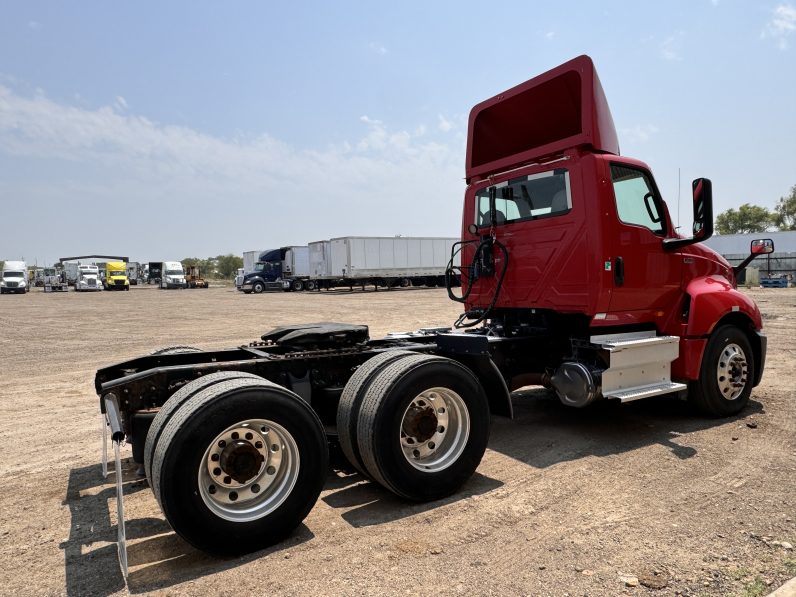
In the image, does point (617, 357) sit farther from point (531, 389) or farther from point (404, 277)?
point (404, 277)

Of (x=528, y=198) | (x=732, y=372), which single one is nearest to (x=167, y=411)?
(x=528, y=198)

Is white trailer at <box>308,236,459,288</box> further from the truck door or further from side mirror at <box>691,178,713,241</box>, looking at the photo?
side mirror at <box>691,178,713,241</box>

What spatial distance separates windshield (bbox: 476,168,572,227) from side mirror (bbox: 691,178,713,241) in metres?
1.30

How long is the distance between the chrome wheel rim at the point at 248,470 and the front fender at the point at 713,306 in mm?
4368

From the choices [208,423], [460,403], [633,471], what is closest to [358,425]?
[460,403]

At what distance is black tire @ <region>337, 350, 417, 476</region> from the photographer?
148 inches

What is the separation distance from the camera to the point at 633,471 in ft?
14.2

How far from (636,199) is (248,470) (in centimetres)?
439

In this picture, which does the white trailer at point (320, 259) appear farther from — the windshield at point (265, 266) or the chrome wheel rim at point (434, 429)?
the chrome wheel rim at point (434, 429)

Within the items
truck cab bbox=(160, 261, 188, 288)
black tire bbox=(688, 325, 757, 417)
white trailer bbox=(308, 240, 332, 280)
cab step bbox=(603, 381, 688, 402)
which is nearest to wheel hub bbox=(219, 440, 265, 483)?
cab step bbox=(603, 381, 688, 402)

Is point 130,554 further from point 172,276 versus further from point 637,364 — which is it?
point 172,276

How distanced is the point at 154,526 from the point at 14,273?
56.1 m

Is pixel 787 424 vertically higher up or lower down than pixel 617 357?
lower down

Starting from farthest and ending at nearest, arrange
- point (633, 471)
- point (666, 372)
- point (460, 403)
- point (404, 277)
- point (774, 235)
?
point (774, 235) < point (404, 277) < point (666, 372) < point (633, 471) < point (460, 403)
